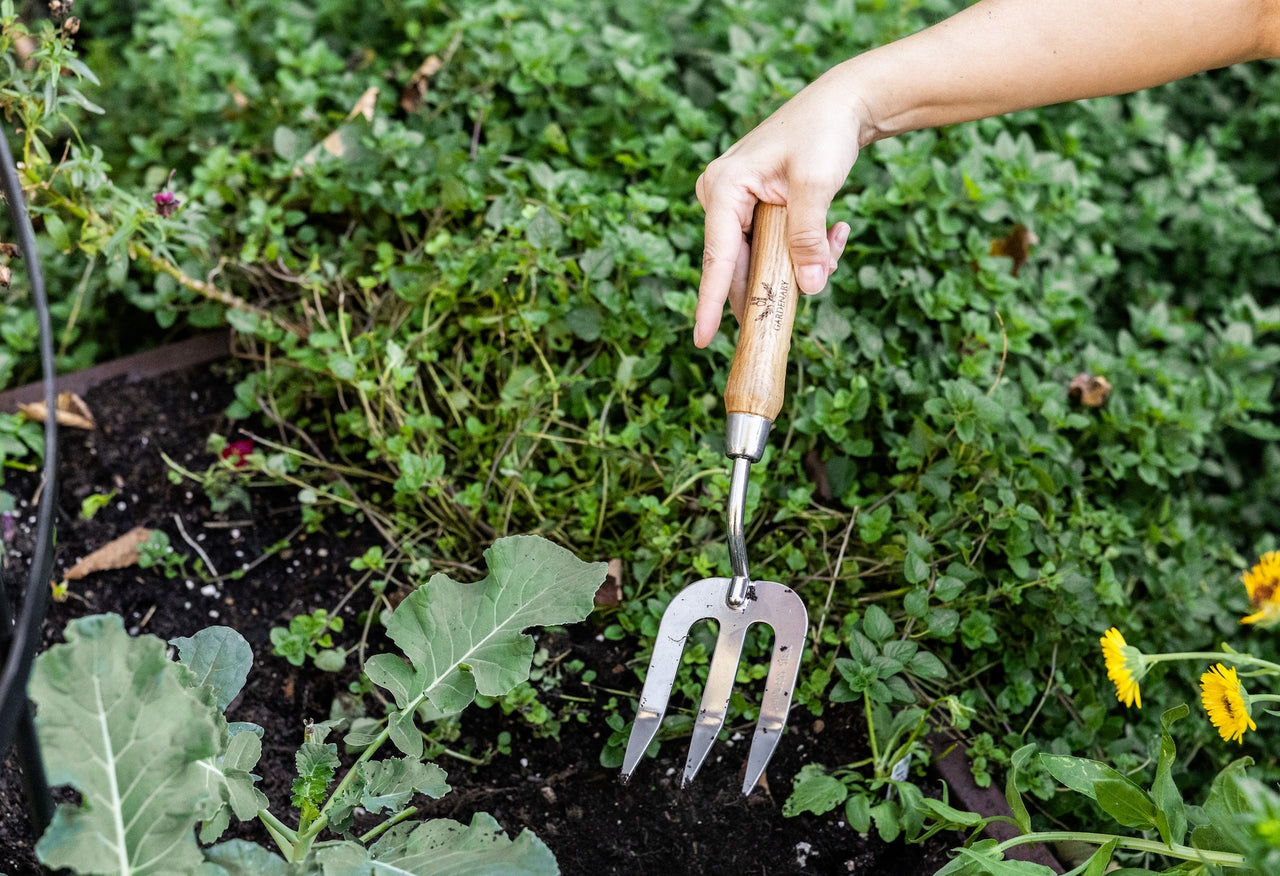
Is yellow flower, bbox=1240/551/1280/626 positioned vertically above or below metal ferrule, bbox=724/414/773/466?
below

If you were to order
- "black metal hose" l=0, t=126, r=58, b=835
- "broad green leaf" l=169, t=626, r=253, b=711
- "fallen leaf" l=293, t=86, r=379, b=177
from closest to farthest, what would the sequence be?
"black metal hose" l=0, t=126, r=58, b=835 < "broad green leaf" l=169, t=626, r=253, b=711 < "fallen leaf" l=293, t=86, r=379, b=177

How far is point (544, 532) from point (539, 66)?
3.38 feet

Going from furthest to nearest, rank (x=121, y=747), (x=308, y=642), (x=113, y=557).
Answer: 1. (x=113, y=557)
2. (x=308, y=642)
3. (x=121, y=747)

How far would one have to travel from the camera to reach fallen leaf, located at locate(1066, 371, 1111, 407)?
75.7 inches

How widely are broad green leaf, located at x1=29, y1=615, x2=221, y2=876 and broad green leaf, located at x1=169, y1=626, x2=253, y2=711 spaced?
0.71 feet

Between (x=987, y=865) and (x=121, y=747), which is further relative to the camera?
(x=987, y=865)

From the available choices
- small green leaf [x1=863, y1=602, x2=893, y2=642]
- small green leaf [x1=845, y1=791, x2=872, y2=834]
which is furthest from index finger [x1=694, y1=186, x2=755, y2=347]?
small green leaf [x1=845, y1=791, x2=872, y2=834]

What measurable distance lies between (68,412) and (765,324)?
4.34ft

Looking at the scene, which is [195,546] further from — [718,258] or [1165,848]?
[1165,848]

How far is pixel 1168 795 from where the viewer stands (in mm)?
1215

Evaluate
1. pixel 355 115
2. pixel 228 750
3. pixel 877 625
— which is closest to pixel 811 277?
pixel 877 625

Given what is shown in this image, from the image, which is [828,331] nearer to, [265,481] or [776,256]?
[776,256]

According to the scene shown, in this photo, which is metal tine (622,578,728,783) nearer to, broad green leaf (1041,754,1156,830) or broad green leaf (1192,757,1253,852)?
broad green leaf (1041,754,1156,830)

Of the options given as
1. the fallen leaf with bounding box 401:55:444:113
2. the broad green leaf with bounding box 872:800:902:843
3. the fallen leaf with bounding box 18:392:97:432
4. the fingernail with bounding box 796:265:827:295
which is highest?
the fallen leaf with bounding box 401:55:444:113
